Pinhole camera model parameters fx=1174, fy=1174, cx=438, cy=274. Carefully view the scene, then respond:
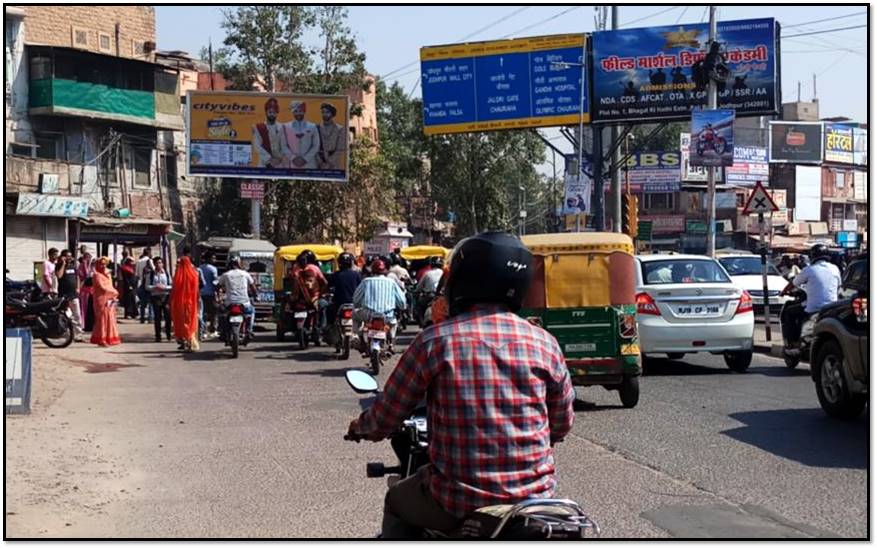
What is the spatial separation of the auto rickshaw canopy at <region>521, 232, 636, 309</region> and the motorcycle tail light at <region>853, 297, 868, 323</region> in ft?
8.50

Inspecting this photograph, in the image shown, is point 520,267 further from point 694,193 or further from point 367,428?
point 694,193

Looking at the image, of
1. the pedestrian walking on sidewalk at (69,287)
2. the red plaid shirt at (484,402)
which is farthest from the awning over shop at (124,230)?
the red plaid shirt at (484,402)

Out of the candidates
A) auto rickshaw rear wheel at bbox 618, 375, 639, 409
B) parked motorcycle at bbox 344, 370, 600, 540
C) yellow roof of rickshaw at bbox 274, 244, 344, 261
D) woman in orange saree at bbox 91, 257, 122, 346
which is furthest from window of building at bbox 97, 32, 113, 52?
parked motorcycle at bbox 344, 370, 600, 540

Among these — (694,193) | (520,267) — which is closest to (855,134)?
(694,193)

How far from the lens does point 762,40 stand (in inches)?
1320

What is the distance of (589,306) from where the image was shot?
41.1 ft

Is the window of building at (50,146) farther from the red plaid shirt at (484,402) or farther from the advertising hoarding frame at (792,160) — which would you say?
the advertising hoarding frame at (792,160)

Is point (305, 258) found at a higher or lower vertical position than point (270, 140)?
lower

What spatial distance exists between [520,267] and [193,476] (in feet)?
18.1

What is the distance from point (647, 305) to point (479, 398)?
1237 centimetres

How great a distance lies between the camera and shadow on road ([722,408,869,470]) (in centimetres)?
927

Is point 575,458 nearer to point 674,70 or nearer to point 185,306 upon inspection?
point 185,306

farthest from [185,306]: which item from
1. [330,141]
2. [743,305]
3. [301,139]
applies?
[330,141]

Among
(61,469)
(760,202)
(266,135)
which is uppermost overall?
(266,135)
